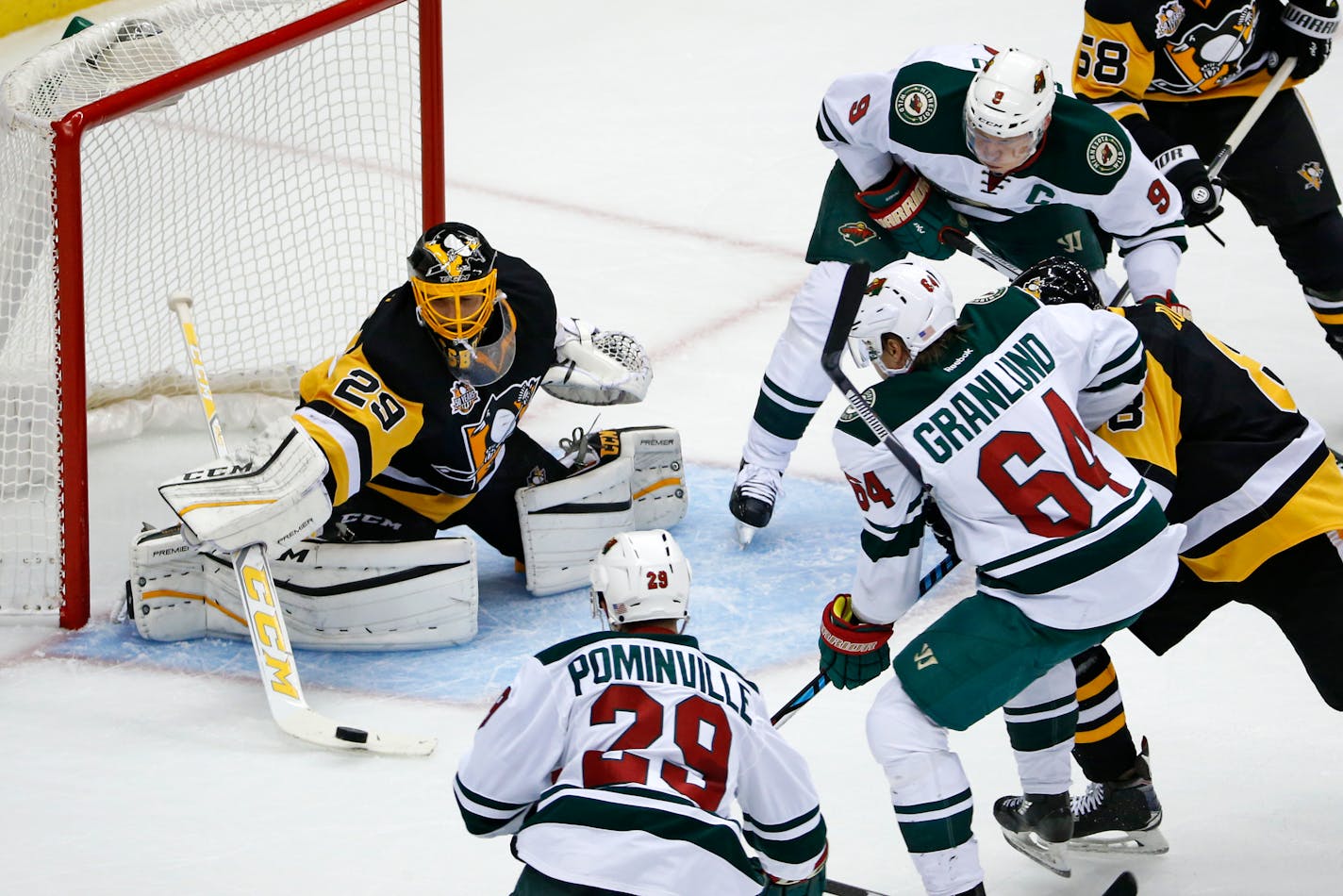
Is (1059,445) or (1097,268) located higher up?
(1059,445)

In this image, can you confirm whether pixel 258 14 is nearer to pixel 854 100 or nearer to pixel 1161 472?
pixel 854 100

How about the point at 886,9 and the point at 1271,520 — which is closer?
the point at 1271,520

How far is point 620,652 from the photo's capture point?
2.21 metres

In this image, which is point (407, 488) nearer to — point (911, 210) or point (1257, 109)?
point (911, 210)

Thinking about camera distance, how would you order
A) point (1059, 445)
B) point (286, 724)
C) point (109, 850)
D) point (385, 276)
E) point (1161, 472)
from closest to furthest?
point (1059, 445) → point (1161, 472) → point (109, 850) → point (286, 724) → point (385, 276)

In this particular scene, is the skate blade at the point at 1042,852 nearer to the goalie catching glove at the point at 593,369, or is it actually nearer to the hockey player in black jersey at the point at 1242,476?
the hockey player in black jersey at the point at 1242,476

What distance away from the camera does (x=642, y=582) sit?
2.25 metres

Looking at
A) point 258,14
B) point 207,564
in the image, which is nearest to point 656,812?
point 207,564

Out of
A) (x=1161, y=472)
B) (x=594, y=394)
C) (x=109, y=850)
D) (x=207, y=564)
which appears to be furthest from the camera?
(x=594, y=394)

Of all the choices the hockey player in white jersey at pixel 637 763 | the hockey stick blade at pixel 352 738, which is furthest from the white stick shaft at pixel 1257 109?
the hockey player in white jersey at pixel 637 763

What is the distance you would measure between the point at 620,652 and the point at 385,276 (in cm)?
289

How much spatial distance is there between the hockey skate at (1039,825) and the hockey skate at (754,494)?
113 cm

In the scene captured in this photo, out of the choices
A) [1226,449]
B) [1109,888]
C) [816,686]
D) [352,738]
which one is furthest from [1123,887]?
[352,738]

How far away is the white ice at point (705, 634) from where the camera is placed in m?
2.99
